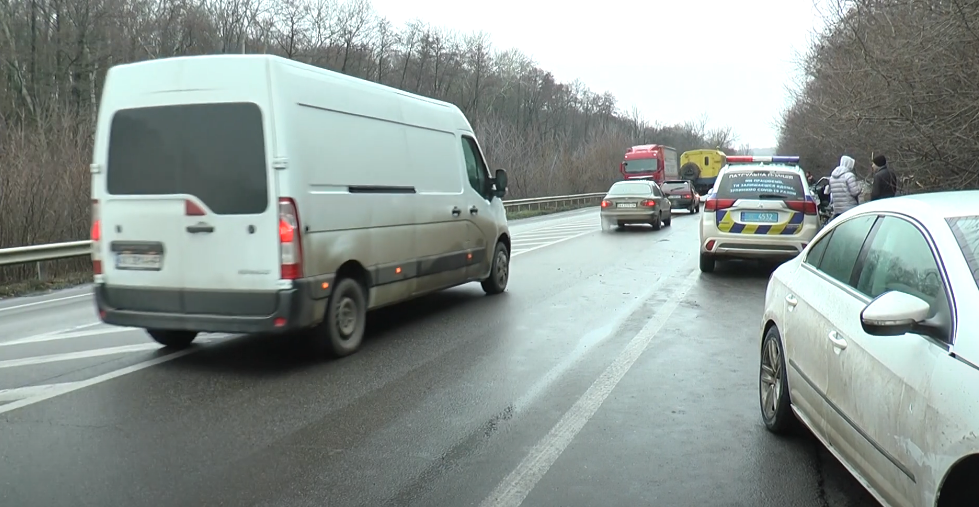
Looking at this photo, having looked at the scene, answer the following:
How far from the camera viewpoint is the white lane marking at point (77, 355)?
7.00m

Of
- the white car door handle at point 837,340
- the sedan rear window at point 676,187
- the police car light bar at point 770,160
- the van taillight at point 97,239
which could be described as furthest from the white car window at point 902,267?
the sedan rear window at point 676,187

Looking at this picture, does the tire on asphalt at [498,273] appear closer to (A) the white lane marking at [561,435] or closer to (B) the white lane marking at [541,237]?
(A) the white lane marking at [561,435]

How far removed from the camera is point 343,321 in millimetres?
7211

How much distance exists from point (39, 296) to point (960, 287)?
41.7ft

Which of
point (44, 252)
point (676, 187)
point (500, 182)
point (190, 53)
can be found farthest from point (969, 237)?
point (190, 53)

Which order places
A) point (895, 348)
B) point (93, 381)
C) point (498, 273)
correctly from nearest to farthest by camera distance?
point (895, 348) < point (93, 381) < point (498, 273)

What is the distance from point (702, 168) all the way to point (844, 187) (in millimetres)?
47739

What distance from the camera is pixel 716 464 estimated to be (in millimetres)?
4484

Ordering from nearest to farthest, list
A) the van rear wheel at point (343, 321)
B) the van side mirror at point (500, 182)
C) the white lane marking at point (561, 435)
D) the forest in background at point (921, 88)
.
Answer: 1. the white lane marking at point (561, 435)
2. the van rear wheel at point (343, 321)
3. the van side mirror at point (500, 182)
4. the forest in background at point (921, 88)

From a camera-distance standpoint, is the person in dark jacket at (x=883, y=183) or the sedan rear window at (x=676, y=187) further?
the sedan rear window at (x=676, y=187)

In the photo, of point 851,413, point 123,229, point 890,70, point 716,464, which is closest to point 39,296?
point 123,229

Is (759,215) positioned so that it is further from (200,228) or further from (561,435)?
(200,228)

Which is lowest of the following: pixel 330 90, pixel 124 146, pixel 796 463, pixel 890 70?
pixel 796 463

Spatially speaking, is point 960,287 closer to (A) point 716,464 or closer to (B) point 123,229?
(A) point 716,464
